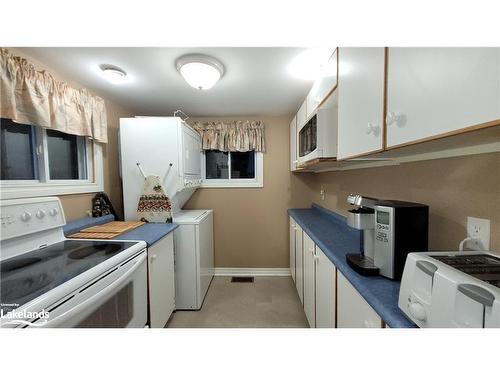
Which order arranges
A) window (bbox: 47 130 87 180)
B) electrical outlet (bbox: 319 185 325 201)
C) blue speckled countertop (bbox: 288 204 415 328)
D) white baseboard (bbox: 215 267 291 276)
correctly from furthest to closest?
white baseboard (bbox: 215 267 291 276) < electrical outlet (bbox: 319 185 325 201) < window (bbox: 47 130 87 180) < blue speckled countertop (bbox: 288 204 415 328)

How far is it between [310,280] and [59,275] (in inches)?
65.4

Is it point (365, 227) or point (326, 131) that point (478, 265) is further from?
point (326, 131)

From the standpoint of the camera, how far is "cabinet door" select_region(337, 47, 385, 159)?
2.86 ft

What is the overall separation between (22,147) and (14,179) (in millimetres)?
271

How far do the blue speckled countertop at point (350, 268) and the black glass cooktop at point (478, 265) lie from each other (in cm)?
23

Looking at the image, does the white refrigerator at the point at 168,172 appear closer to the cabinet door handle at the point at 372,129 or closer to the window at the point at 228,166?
the window at the point at 228,166

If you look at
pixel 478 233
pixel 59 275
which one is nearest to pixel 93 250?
pixel 59 275

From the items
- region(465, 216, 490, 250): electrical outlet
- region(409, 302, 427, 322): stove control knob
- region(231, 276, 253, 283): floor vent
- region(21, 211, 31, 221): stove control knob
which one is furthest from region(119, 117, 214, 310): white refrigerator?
region(465, 216, 490, 250): electrical outlet

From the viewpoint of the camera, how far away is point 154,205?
2.17 m

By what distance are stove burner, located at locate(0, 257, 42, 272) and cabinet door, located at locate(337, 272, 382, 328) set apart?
1591 mm

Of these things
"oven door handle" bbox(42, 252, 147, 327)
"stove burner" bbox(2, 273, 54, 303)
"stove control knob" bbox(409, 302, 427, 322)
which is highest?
"stove control knob" bbox(409, 302, 427, 322)

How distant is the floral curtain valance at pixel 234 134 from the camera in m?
2.97

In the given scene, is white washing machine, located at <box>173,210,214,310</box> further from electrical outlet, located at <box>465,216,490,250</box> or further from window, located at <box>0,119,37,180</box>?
electrical outlet, located at <box>465,216,490,250</box>
